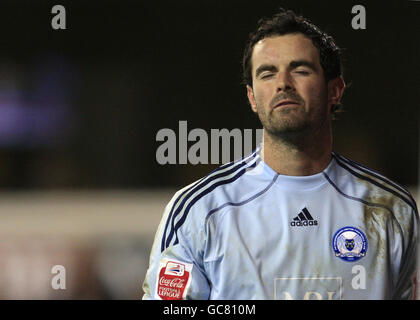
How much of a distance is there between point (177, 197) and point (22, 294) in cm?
217

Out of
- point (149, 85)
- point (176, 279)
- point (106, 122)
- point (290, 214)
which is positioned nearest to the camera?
point (176, 279)

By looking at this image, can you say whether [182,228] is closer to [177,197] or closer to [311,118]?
[177,197]

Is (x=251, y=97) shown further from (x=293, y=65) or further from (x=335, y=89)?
(x=335, y=89)

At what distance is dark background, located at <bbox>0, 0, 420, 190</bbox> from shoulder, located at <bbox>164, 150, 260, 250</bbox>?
257mm

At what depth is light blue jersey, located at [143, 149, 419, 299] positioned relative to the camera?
243cm

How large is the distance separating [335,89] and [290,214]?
573 millimetres

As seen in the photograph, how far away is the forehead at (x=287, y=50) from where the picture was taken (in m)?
2.49

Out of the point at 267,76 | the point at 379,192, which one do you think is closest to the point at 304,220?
the point at 379,192

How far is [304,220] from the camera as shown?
2.51 m

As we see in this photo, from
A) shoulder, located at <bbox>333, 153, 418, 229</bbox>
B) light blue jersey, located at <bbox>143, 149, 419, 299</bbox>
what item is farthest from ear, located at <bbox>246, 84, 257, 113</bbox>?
shoulder, located at <bbox>333, 153, 418, 229</bbox>

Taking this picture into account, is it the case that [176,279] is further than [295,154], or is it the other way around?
[295,154]

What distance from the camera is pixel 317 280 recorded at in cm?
244

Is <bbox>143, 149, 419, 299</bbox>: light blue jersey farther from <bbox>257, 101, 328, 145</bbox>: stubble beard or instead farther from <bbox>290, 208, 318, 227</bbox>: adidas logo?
<bbox>257, 101, 328, 145</bbox>: stubble beard
